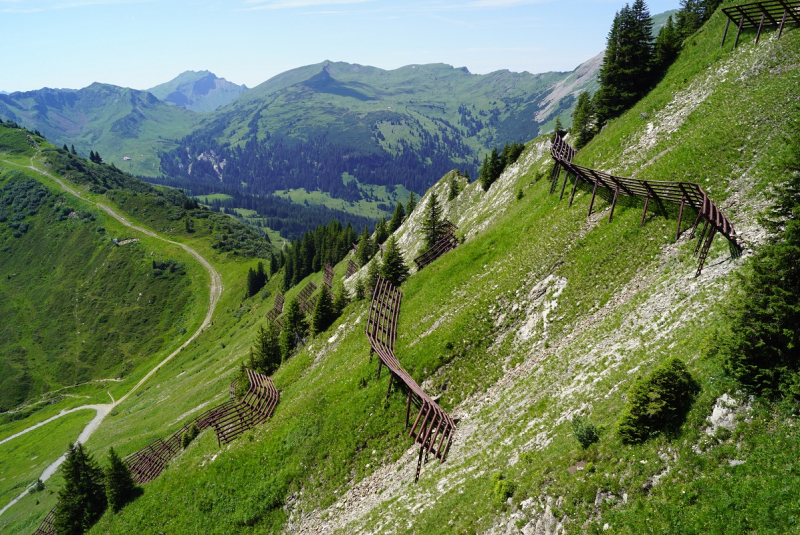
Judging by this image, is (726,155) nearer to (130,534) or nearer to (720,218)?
(720,218)

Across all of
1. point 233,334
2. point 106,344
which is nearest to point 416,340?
point 233,334

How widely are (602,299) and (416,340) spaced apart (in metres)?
17.7

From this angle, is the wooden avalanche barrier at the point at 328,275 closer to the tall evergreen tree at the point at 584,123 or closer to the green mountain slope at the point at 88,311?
the green mountain slope at the point at 88,311

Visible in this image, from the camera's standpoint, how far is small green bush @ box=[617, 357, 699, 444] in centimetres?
1550

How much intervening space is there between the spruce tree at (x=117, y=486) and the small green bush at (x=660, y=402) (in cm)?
5199

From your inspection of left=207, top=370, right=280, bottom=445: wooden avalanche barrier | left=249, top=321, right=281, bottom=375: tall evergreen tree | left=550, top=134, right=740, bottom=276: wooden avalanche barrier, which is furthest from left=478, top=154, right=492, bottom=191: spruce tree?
left=207, top=370, right=280, bottom=445: wooden avalanche barrier

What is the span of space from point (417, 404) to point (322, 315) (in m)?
35.0

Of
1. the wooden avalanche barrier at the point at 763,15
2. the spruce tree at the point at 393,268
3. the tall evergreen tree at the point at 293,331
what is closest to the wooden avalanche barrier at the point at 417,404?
the spruce tree at the point at 393,268

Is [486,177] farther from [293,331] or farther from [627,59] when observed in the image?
[293,331]

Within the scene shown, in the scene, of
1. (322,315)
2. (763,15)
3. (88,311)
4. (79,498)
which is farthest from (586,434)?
(88,311)

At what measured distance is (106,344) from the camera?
156 metres

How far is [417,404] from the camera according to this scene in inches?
1281

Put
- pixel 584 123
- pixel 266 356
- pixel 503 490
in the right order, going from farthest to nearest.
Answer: pixel 266 356 → pixel 584 123 → pixel 503 490

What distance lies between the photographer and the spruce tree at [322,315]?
210 ft
